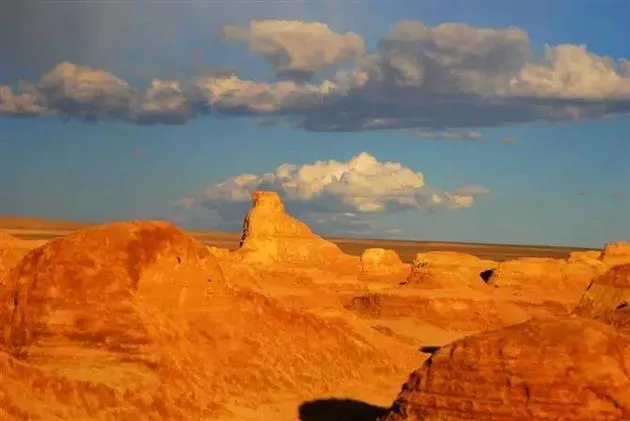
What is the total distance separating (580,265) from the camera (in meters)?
62.6

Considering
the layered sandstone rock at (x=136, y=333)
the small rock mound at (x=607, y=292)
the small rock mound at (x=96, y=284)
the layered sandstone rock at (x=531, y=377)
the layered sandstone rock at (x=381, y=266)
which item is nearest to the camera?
the layered sandstone rock at (x=531, y=377)

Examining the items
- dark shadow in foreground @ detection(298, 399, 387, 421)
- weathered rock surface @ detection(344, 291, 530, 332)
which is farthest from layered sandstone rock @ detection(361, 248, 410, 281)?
dark shadow in foreground @ detection(298, 399, 387, 421)

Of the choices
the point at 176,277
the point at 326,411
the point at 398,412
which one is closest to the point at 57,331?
the point at 176,277

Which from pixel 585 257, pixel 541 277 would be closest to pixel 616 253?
pixel 585 257

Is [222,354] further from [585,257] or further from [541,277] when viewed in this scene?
[585,257]

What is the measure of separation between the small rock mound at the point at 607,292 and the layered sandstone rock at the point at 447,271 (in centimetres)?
1233

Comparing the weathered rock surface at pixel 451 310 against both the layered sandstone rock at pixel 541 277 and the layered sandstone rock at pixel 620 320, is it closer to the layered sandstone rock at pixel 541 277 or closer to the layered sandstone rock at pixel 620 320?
the layered sandstone rock at pixel 541 277

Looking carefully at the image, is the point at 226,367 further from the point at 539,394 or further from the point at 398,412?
the point at 539,394

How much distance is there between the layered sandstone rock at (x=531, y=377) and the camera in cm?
1599

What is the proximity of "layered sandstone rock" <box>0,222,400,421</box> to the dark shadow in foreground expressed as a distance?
3.00ft

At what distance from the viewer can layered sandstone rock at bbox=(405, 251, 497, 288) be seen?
173 ft

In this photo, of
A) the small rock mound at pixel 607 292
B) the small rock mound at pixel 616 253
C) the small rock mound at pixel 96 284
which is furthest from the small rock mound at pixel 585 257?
the small rock mound at pixel 96 284

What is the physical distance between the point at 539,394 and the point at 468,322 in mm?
31926

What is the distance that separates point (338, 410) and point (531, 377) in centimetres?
1008
